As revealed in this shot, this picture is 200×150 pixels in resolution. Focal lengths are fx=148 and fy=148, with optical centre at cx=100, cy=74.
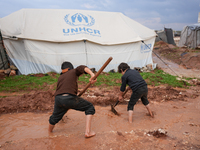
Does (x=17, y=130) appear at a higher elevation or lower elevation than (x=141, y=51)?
lower

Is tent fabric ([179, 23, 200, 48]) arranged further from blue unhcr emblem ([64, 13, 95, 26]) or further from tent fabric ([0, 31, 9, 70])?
tent fabric ([0, 31, 9, 70])

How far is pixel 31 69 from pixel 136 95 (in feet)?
21.7

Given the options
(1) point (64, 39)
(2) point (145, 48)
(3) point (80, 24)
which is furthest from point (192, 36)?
(1) point (64, 39)

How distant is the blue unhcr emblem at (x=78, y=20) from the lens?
27.0ft

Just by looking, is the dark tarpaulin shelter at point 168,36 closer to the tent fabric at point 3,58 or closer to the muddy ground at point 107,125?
the muddy ground at point 107,125

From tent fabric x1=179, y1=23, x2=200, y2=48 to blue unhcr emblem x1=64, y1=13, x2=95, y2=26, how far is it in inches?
472

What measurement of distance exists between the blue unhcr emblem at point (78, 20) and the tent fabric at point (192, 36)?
39.4 feet

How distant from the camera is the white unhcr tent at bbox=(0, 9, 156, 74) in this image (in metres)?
7.65

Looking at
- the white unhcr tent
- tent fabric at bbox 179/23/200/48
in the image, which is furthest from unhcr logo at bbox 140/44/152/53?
tent fabric at bbox 179/23/200/48

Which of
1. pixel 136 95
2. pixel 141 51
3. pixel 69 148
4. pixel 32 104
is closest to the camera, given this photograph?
pixel 69 148

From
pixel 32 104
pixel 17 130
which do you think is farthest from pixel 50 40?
pixel 17 130

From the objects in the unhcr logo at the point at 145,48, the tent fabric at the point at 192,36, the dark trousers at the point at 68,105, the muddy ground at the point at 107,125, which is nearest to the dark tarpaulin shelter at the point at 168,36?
the tent fabric at the point at 192,36

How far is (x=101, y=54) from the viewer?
326 inches

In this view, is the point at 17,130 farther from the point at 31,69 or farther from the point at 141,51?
the point at 141,51
